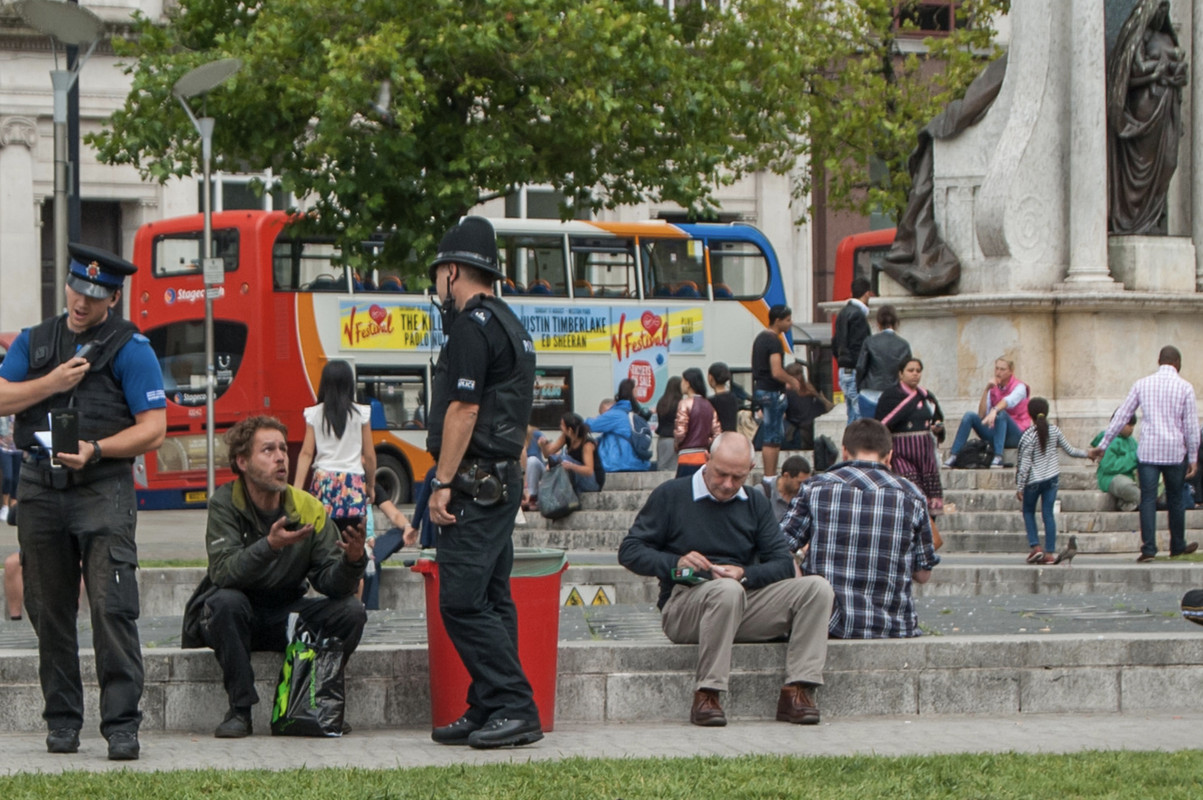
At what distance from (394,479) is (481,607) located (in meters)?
18.9

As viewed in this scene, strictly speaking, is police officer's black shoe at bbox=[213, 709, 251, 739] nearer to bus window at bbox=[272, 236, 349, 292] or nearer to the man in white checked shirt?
the man in white checked shirt

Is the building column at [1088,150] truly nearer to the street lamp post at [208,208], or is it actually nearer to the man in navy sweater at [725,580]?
the street lamp post at [208,208]

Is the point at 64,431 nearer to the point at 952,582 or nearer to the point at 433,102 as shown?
the point at 952,582

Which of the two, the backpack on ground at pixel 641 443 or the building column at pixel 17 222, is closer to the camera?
the backpack on ground at pixel 641 443

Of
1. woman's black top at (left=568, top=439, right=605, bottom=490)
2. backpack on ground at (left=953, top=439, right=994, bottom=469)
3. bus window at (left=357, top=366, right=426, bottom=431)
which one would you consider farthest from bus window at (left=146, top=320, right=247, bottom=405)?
backpack on ground at (left=953, top=439, right=994, bottom=469)

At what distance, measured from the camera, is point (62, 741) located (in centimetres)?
756

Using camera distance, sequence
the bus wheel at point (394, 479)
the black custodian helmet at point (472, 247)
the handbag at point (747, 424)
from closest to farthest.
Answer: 1. the black custodian helmet at point (472, 247)
2. the handbag at point (747, 424)
3. the bus wheel at point (394, 479)

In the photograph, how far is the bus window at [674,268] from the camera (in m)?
28.2

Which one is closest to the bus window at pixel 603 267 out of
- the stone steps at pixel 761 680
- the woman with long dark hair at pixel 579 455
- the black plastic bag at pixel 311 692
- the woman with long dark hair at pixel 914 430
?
the woman with long dark hair at pixel 579 455

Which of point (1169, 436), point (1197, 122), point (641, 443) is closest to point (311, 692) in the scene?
point (1169, 436)

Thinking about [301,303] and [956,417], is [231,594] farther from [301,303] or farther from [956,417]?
[301,303]

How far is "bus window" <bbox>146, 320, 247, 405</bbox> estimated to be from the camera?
26.8 meters

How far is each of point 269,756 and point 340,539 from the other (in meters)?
1.07

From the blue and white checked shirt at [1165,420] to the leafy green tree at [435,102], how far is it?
35.9 feet
